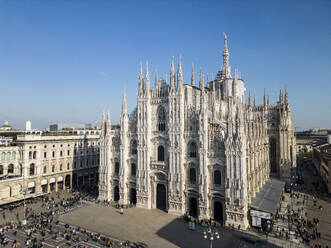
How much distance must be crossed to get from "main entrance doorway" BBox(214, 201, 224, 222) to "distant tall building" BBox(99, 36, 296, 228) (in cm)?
15

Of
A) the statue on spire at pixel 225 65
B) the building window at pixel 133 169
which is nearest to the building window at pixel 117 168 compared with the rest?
the building window at pixel 133 169

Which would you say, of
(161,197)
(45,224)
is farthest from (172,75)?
(45,224)

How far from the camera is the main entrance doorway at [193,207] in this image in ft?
136

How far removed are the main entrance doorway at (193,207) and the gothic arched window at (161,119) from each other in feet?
48.0

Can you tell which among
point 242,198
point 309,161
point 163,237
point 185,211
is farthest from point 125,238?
point 309,161

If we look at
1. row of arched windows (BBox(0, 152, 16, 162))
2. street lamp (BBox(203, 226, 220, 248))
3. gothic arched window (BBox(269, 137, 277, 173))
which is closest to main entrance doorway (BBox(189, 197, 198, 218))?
street lamp (BBox(203, 226, 220, 248))

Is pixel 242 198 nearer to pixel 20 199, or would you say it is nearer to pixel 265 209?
pixel 265 209

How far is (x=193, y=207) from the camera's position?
41.8m

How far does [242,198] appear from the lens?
118ft

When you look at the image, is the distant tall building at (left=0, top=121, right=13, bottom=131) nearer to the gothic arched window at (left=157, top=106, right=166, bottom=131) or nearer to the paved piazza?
the paved piazza

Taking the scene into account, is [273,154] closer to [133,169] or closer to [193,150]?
[193,150]

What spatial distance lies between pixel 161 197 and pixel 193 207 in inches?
275

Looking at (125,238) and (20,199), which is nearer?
(125,238)

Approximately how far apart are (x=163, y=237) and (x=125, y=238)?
5.63 metres
